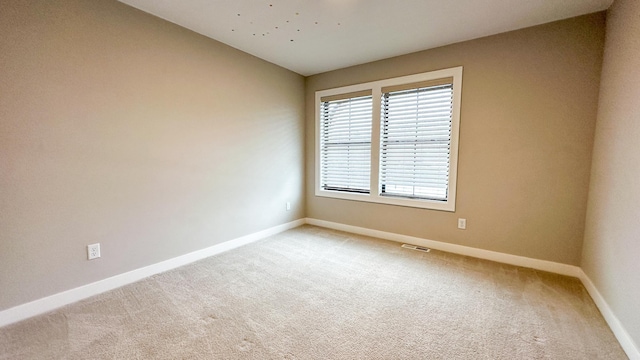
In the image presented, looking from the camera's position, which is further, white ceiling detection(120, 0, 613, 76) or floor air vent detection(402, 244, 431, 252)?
floor air vent detection(402, 244, 431, 252)

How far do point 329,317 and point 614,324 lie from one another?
1.89 meters

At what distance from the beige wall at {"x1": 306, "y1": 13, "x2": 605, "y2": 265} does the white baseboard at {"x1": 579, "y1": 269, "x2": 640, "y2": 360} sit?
0.44 metres

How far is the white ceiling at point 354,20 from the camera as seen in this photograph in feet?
7.06

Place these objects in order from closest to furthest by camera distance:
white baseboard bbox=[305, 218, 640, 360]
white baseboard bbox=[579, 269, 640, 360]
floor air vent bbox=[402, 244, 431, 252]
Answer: white baseboard bbox=[579, 269, 640, 360] < white baseboard bbox=[305, 218, 640, 360] < floor air vent bbox=[402, 244, 431, 252]

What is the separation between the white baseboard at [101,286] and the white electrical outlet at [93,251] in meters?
0.22

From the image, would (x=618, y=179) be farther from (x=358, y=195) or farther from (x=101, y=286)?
(x=101, y=286)

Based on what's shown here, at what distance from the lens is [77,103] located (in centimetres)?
196

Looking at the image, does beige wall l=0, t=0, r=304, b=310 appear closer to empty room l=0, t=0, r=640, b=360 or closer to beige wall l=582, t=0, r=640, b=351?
empty room l=0, t=0, r=640, b=360

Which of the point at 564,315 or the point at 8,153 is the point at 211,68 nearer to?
the point at 8,153

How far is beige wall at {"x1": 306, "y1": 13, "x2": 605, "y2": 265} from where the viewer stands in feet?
7.63

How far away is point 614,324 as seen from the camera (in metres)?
1.65

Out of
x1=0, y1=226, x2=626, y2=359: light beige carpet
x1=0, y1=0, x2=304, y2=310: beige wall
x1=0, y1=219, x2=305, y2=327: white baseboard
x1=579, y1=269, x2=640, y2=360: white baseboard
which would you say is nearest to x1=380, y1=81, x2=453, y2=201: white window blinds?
x1=0, y1=226, x2=626, y2=359: light beige carpet

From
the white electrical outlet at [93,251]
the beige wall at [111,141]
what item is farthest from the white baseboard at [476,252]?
the white electrical outlet at [93,251]

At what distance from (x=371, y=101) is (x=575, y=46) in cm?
206
